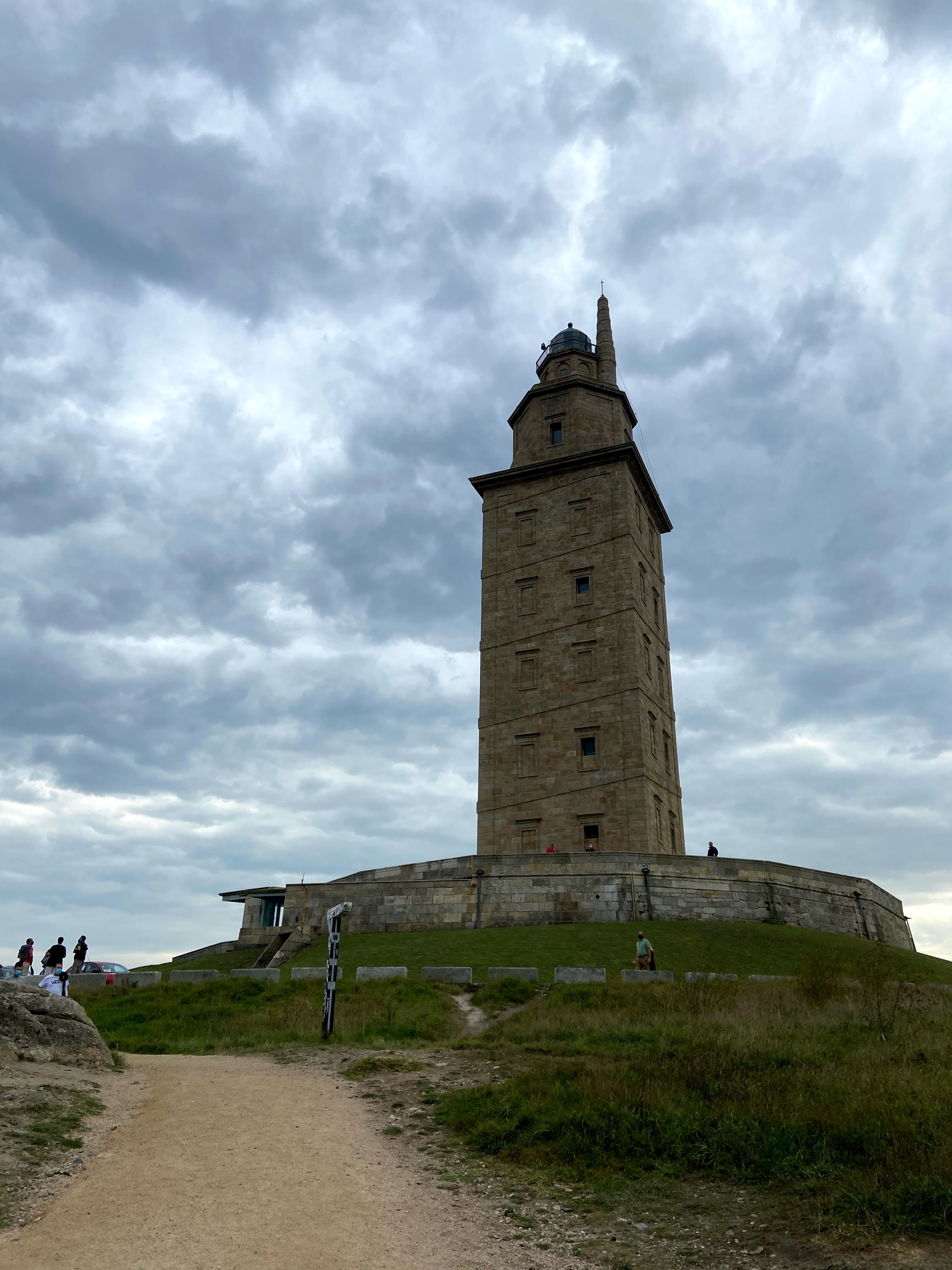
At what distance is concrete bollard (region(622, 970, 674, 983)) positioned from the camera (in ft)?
64.3

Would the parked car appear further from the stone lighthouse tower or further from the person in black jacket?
the stone lighthouse tower

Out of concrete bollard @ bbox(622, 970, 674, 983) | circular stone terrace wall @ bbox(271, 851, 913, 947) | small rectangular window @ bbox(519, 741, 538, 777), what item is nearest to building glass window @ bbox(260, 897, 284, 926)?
circular stone terrace wall @ bbox(271, 851, 913, 947)

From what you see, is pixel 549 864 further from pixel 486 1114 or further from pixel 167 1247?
pixel 167 1247

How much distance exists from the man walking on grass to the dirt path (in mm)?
12536

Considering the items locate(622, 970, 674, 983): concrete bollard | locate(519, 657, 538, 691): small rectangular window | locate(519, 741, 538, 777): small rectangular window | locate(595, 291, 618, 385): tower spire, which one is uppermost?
locate(595, 291, 618, 385): tower spire

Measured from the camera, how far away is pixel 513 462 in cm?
4775

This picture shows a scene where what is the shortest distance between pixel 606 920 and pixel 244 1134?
67.9 feet

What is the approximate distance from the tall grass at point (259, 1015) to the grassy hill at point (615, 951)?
2.78 meters

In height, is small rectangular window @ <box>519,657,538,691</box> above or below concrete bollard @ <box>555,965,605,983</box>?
above

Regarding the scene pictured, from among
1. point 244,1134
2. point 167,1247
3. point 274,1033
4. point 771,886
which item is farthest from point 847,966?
point 167,1247

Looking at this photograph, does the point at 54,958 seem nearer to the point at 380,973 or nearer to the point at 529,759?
the point at 380,973

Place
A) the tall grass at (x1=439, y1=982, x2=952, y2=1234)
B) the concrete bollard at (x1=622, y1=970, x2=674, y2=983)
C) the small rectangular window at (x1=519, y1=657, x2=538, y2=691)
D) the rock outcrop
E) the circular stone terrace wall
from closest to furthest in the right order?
the tall grass at (x1=439, y1=982, x2=952, y2=1234), the rock outcrop, the concrete bollard at (x1=622, y1=970, x2=674, y2=983), the circular stone terrace wall, the small rectangular window at (x1=519, y1=657, x2=538, y2=691)

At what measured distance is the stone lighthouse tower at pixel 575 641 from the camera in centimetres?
3781

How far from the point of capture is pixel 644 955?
71.4 feet
